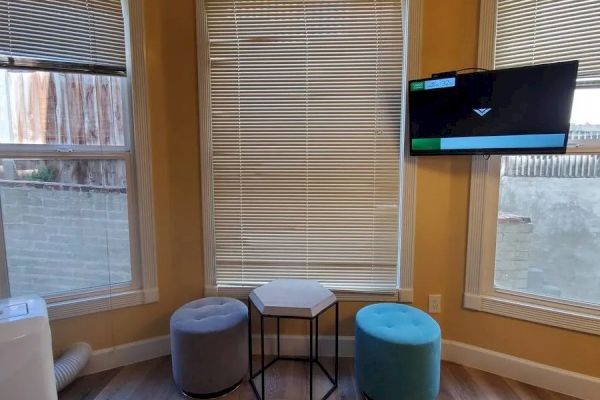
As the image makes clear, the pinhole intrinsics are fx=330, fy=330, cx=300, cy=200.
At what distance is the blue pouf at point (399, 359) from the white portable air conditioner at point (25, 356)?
4.67 ft

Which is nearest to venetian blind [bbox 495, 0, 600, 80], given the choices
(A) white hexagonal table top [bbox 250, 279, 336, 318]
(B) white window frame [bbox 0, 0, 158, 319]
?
(A) white hexagonal table top [bbox 250, 279, 336, 318]

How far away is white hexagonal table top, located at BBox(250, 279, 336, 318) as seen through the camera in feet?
5.43

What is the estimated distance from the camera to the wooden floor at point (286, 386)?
1855 millimetres

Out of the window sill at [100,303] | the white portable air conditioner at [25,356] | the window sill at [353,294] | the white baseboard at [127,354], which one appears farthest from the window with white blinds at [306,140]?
the white portable air conditioner at [25,356]

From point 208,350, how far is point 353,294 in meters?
0.96

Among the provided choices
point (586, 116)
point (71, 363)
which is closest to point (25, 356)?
point (71, 363)

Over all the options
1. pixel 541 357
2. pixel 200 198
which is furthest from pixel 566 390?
pixel 200 198

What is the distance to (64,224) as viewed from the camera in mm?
2002

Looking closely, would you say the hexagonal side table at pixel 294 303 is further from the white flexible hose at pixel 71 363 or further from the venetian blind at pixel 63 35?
the venetian blind at pixel 63 35

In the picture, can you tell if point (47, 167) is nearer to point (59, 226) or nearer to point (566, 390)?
point (59, 226)

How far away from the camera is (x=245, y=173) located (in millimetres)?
2174

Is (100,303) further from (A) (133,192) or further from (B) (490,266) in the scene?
(B) (490,266)

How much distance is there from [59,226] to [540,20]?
3003mm

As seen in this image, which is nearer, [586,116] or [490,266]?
[586,116]
